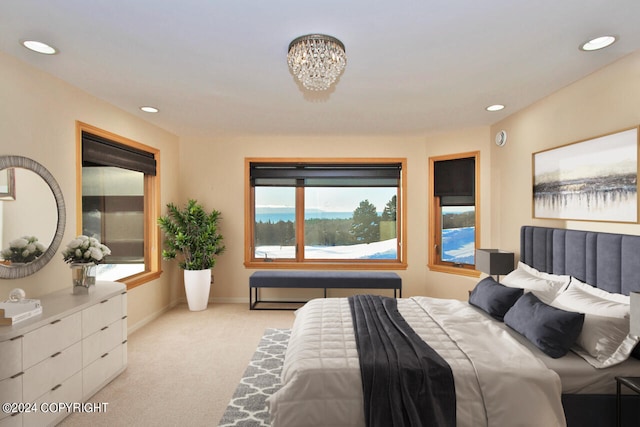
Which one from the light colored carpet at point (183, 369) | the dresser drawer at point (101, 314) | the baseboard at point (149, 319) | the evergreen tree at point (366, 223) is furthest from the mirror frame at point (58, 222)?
the evergreen tree at point (366, 223)

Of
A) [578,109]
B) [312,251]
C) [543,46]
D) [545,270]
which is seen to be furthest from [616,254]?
[312,251]

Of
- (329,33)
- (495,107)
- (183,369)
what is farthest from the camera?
(495,107)

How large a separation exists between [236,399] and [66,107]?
9.55 ft

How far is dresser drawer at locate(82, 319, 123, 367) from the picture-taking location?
8.75 feet

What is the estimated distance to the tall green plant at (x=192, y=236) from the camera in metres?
4.86

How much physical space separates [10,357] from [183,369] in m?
1.47

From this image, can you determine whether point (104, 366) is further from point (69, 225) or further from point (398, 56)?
point (398, 56)

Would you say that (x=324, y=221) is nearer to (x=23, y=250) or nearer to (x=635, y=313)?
(x=23, y=250)

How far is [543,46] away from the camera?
2.44 metres

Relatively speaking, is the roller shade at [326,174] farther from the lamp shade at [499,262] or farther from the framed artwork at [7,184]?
the framed artwork at [7,184]

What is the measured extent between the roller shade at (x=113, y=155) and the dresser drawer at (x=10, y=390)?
6.96ft

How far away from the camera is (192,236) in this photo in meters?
5.02

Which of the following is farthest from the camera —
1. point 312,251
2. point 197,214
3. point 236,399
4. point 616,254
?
point 312,251

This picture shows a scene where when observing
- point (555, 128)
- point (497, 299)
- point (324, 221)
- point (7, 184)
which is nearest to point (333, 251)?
point (324, 221)
